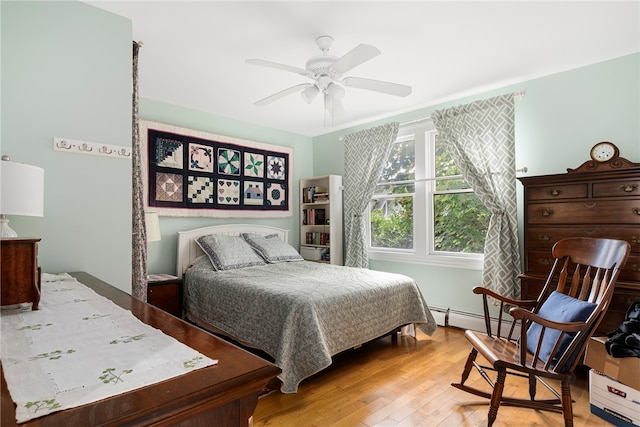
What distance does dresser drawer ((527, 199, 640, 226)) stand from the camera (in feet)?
7.85

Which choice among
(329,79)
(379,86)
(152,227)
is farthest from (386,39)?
(152,227)

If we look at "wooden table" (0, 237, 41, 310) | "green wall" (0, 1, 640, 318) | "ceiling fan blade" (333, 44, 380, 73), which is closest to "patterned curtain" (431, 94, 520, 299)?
"green wall" (0, 1, 640, 318)

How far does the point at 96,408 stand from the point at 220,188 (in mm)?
3753

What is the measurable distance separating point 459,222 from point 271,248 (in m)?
2.17

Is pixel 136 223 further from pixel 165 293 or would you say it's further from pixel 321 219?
pixel 321 219

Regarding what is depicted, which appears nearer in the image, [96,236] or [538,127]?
[96,236]

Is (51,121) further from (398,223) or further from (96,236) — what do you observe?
(398,223)

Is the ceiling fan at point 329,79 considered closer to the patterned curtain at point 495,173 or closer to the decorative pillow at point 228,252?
the patterned curtain at point 495,173

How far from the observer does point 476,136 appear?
344 cm

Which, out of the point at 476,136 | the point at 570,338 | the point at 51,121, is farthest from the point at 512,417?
the point at 51,121

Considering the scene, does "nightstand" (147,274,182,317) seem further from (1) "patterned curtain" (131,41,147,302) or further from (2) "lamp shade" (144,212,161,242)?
(1) "patterned curtain" (131,41,147,302)

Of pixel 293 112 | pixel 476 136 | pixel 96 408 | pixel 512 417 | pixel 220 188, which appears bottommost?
pixel 512 417

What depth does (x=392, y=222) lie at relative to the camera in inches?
172

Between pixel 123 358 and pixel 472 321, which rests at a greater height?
pixel 123 358
